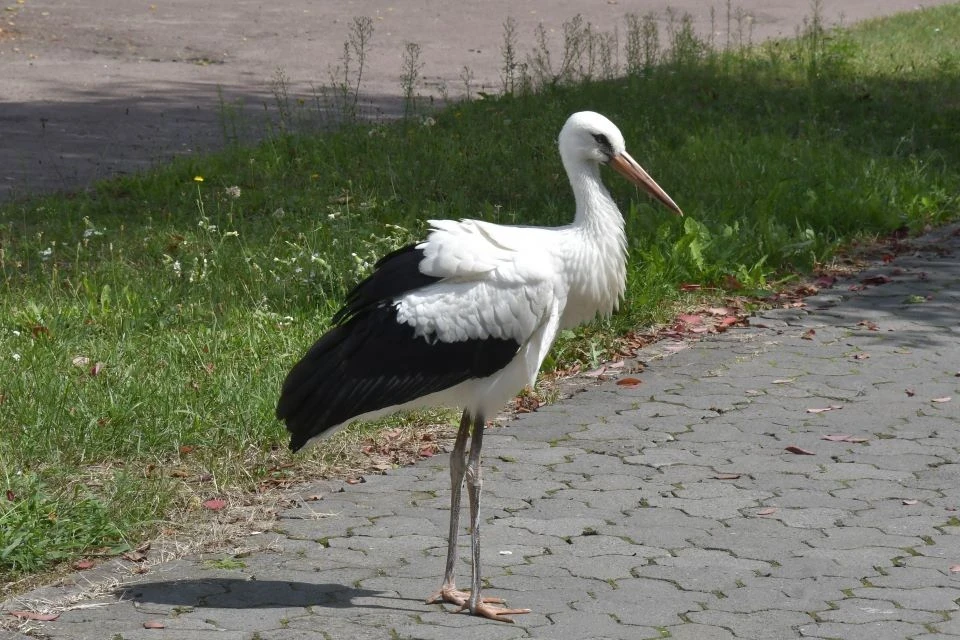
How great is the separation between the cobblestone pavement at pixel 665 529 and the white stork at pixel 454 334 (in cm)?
39

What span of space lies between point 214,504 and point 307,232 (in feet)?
12.6

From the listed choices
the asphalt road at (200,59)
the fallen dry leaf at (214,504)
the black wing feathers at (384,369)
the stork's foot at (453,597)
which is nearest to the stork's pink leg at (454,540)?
the stork's foot at (453,597)

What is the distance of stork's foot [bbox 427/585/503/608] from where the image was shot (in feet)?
16.3

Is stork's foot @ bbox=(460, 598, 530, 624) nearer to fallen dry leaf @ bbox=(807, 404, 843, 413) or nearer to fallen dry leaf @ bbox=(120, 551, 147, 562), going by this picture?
fallen dry leaf @ bbox=(120, 551, 147, 562)

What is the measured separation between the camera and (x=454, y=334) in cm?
505

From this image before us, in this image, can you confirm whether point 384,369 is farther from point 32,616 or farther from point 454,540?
point 32,616

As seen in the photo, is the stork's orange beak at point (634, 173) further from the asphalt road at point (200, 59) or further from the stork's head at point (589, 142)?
the asphalt road at point (200, 59)

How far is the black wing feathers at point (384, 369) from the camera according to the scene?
5.06 m

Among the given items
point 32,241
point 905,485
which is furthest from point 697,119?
point 905,485

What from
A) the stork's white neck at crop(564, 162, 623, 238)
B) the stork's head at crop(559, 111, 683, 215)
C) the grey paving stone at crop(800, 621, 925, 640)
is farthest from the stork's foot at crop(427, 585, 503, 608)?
the stork's head at crop(559, 111, 683, 215)

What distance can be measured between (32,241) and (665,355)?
4.31 m

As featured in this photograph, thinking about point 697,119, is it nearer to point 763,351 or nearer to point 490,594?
point 763,351

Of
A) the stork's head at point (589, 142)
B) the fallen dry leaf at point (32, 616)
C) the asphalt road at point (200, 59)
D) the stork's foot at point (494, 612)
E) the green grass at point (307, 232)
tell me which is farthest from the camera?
the asphalt road at point (200, 59)

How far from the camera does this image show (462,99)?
13961mm
